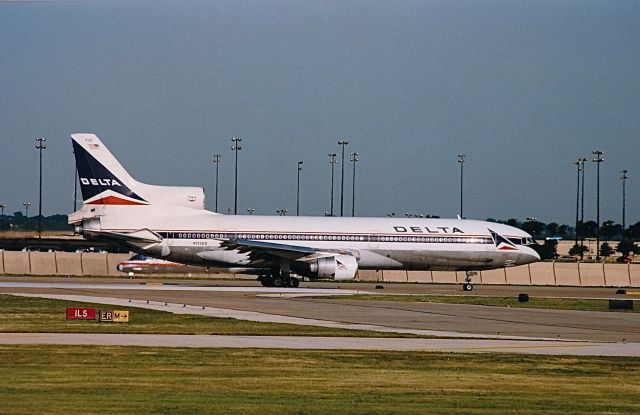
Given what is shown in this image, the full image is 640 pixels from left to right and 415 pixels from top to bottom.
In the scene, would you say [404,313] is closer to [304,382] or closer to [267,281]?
[304,382]

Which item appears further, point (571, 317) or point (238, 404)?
point (571, 317)

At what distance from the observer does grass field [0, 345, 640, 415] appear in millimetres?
17094

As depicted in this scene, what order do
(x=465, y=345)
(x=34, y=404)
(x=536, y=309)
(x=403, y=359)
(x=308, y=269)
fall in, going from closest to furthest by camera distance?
(x=34, y=404), (x=403, y=359), (x=465, y=345), (x=536, y=309), (x=308, y=269)

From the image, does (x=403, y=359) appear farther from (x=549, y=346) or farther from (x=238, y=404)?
(x=238, y=404)

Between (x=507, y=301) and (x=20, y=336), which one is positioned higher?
(x=20, y=336)

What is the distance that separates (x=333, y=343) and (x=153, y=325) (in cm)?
706

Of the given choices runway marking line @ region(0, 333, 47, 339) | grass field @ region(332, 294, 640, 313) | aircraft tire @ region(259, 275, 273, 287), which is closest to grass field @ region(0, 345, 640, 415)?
runway marking line @ region(0, 333, 47, 339)

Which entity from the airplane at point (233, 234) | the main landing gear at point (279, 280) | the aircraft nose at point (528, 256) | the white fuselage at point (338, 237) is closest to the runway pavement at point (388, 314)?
the airplane at point (233, 234)

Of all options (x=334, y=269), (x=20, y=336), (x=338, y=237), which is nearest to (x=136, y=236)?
(x=334, y=269)

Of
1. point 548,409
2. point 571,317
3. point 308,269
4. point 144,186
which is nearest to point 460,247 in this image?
point 308,269

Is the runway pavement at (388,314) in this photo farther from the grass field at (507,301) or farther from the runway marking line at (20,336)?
the runway marking line at (20,336)

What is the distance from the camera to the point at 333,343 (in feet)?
91.0

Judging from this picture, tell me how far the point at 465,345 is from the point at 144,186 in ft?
117

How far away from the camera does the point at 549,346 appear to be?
2848cm
